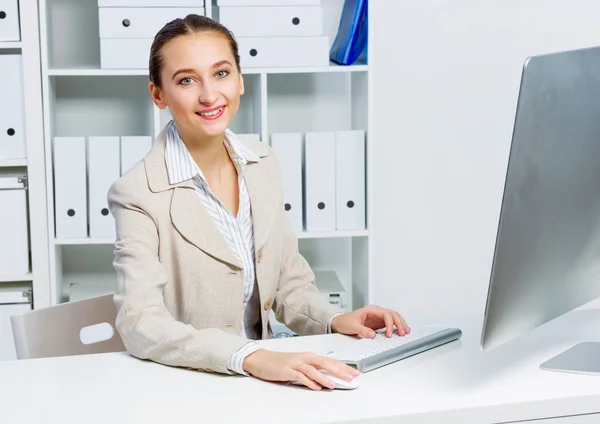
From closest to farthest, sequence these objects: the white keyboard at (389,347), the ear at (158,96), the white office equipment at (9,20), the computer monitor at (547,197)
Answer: the computer monitor at (547,197)
the white keyboard at (389,347)
the ear at (158,96)
the white office equipment at (9,20)

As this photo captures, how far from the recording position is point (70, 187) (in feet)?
9.36

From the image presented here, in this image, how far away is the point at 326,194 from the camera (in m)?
2.94

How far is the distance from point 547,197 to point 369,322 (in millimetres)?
546

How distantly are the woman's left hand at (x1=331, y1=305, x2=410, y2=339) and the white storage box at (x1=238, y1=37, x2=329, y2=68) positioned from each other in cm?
140

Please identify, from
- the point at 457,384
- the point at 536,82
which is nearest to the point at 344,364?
the point at 457,384

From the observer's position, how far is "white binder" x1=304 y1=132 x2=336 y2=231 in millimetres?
2904

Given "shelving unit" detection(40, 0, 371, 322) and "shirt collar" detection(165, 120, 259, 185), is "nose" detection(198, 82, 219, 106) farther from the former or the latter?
"shelving unit" detection(40, 0, 371, 322)

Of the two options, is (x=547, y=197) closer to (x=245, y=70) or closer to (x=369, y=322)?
(x=369, y=322)

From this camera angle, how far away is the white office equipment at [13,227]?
282 centimetres

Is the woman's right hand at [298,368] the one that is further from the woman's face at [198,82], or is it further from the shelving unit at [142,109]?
the shelving unit at [142,109]

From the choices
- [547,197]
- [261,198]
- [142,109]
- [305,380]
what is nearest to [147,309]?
[305,380]

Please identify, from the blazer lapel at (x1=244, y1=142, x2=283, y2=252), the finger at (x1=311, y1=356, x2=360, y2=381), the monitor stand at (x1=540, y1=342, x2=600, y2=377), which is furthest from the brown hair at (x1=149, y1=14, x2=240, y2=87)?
the monitor stand at (x1=540, y1=342, x2=600, y2=377)

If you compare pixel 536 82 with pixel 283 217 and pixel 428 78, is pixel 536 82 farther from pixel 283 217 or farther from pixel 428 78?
pixel 428 78

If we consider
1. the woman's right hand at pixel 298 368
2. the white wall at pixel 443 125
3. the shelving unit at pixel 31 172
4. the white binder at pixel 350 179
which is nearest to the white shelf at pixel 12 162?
the shelving unit at pixel 31 172
